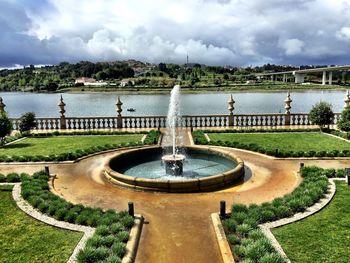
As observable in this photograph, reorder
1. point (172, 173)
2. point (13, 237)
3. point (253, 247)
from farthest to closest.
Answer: point (172, 173), point (13, 237), point (253, 247)

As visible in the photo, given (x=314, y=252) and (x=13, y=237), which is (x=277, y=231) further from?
(x=13, y=237)

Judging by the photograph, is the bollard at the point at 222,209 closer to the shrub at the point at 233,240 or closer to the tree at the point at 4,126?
the shrub at the point at 233,240

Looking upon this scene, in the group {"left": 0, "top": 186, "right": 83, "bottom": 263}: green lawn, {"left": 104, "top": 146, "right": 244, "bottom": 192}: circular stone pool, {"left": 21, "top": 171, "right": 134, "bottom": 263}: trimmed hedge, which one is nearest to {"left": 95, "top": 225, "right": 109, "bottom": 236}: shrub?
{"left": 21, "top": 171, "right": 134, "bottom": 263}: trimmed hedge

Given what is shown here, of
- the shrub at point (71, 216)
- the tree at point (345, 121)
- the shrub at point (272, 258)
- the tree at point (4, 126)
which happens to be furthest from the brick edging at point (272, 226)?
the tree at point (4, 126)

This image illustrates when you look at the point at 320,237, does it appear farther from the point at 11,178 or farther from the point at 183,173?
the point at 11,178

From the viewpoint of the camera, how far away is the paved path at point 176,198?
7.18 meters

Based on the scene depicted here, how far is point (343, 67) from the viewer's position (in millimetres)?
82188

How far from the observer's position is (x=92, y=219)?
834 cm

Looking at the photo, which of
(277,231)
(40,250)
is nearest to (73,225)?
(40,250)

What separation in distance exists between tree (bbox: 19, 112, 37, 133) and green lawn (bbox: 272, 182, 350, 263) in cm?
1888

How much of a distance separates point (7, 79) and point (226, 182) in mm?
158075

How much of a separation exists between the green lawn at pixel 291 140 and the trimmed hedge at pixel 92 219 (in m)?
10.1

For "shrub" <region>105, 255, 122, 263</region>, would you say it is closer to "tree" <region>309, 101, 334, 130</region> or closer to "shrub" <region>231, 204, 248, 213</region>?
"shrub" <region>231, 204, 248, 213</region>

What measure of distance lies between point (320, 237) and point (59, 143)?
1544 cm
